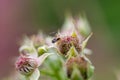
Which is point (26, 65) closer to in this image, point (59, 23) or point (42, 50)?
point (42, 50)

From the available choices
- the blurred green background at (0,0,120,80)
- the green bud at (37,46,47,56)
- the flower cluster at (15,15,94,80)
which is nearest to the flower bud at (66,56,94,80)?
the flower cluster at (15,15,94,80)

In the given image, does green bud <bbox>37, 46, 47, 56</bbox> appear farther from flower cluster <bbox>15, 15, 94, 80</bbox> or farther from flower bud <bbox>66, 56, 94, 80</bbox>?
flower bud <bbox>66, 56, 94, 80</bbox>

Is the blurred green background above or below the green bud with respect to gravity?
above

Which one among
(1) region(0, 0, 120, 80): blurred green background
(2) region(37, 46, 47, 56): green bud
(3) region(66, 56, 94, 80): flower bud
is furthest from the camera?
(1) region(0, 0, 120, 80): blurred green background

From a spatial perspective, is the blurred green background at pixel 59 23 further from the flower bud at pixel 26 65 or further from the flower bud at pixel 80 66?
the flower bud at pixel 80 66

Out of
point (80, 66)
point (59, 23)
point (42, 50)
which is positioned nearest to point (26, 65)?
point (42, 50)

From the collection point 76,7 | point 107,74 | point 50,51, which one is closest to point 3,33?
point 76,7

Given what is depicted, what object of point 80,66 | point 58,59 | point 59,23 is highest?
point 59,23
